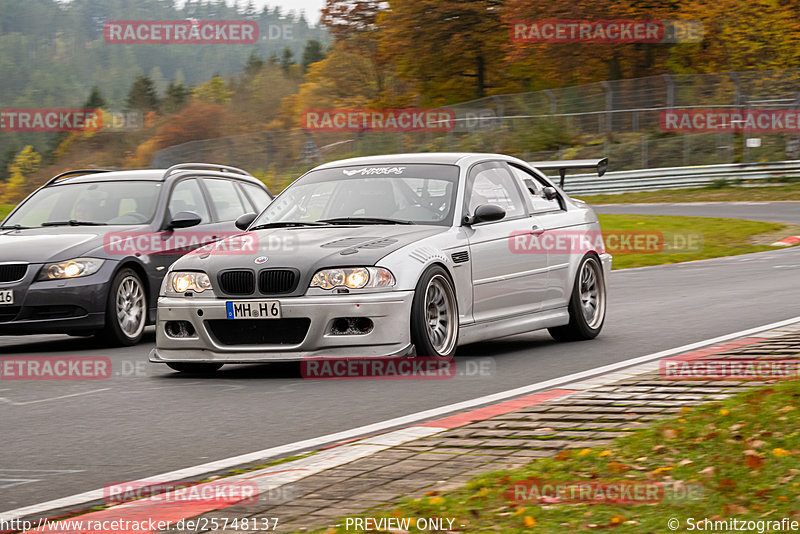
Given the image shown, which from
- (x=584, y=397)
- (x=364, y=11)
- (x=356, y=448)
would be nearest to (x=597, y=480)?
(x=356, y=448)

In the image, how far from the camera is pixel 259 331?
9.03m

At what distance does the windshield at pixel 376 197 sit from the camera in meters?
10.1

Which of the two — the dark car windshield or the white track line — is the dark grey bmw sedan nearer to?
the dark car windshield

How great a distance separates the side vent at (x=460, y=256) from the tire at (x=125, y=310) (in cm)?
364

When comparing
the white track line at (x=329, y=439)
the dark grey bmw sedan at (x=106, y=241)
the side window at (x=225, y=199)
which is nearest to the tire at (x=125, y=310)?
the dark grey bmw sedan at (x=106, y=241)

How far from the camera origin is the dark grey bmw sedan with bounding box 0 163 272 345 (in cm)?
1133

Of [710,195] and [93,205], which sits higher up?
[710,195]

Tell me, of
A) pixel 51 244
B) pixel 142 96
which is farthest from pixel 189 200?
pixel 142 96

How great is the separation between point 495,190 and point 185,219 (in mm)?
3300

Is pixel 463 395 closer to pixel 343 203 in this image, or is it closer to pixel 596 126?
pixel 343 203

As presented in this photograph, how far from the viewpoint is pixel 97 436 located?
275 inches

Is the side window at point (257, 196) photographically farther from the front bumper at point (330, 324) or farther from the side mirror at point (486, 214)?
the front bumper at point (330, 324)

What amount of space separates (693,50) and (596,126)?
1291 cm

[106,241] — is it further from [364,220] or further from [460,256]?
[460,256]
